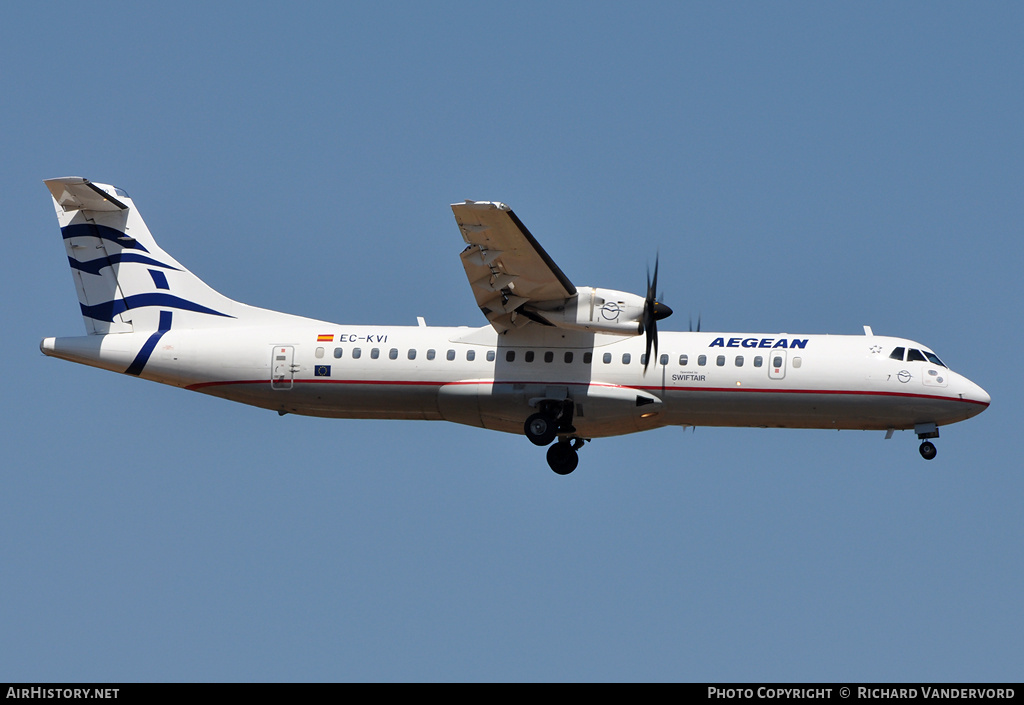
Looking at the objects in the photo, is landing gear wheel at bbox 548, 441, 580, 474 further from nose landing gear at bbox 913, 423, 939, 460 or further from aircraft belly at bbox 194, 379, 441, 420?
nose landing gear at bbox 913, 423, 939, 460

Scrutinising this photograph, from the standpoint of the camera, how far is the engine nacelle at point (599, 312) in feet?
78.1

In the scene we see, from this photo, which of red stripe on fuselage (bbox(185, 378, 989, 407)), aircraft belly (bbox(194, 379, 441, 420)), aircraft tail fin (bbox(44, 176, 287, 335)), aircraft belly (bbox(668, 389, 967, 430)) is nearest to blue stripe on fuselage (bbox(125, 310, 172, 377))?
aircraft tail fin (bbox(44, 176, 287, 335))

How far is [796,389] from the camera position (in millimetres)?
24281

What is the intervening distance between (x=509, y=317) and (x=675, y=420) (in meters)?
3.76

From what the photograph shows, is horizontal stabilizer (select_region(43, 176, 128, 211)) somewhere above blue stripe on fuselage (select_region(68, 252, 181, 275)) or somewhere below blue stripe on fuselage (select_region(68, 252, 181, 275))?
above

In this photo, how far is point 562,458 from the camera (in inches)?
1015

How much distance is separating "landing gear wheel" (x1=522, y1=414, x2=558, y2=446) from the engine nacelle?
1.81 metres

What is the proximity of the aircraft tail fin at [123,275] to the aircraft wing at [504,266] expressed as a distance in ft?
15.3

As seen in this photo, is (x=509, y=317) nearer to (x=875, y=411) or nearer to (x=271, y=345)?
(x=271, y=345)

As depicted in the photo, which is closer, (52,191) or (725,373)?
(725,373)

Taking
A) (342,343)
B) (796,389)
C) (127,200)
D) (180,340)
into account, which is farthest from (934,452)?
(127,200)

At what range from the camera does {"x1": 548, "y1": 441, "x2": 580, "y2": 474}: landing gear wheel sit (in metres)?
25.8

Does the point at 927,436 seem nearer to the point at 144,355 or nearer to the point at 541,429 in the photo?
the point at 541,429

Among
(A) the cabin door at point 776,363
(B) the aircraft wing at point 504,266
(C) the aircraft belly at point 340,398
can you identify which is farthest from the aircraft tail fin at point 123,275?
(A) the cabin door at point 776,363
